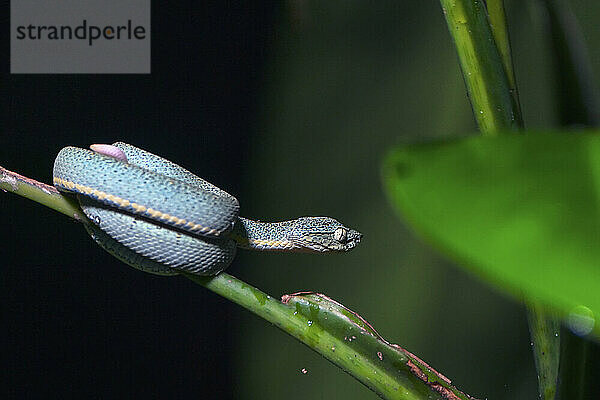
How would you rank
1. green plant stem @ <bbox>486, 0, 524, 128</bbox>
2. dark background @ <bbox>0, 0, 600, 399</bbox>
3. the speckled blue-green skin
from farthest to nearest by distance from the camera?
dark background @ <bbox>0, 0, 600, 399</bbox> → the speckled blue-green skin → green plant stem @ <bbox>486, 0, 524, 128</bbox>

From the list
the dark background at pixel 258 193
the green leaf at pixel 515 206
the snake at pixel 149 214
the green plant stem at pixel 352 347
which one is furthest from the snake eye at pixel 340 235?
the green leaf at pixel 515 206

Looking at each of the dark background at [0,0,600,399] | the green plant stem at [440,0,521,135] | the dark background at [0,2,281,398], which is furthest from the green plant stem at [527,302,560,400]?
the dark background at [0,2,281,398]

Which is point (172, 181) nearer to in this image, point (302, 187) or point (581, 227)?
point (581, 227)

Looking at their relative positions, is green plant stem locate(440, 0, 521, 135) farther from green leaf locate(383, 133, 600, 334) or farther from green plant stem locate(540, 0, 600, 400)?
green leaf locate(383, 133, 600, 334)

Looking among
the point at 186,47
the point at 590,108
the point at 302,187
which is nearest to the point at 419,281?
the point at 302,187

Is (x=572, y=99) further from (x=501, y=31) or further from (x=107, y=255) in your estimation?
(x=107, y=255)

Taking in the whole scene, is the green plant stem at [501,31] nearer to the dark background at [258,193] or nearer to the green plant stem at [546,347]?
the green plant stem at [546,347]

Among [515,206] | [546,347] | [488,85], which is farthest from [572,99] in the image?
Answer: [515,206]
